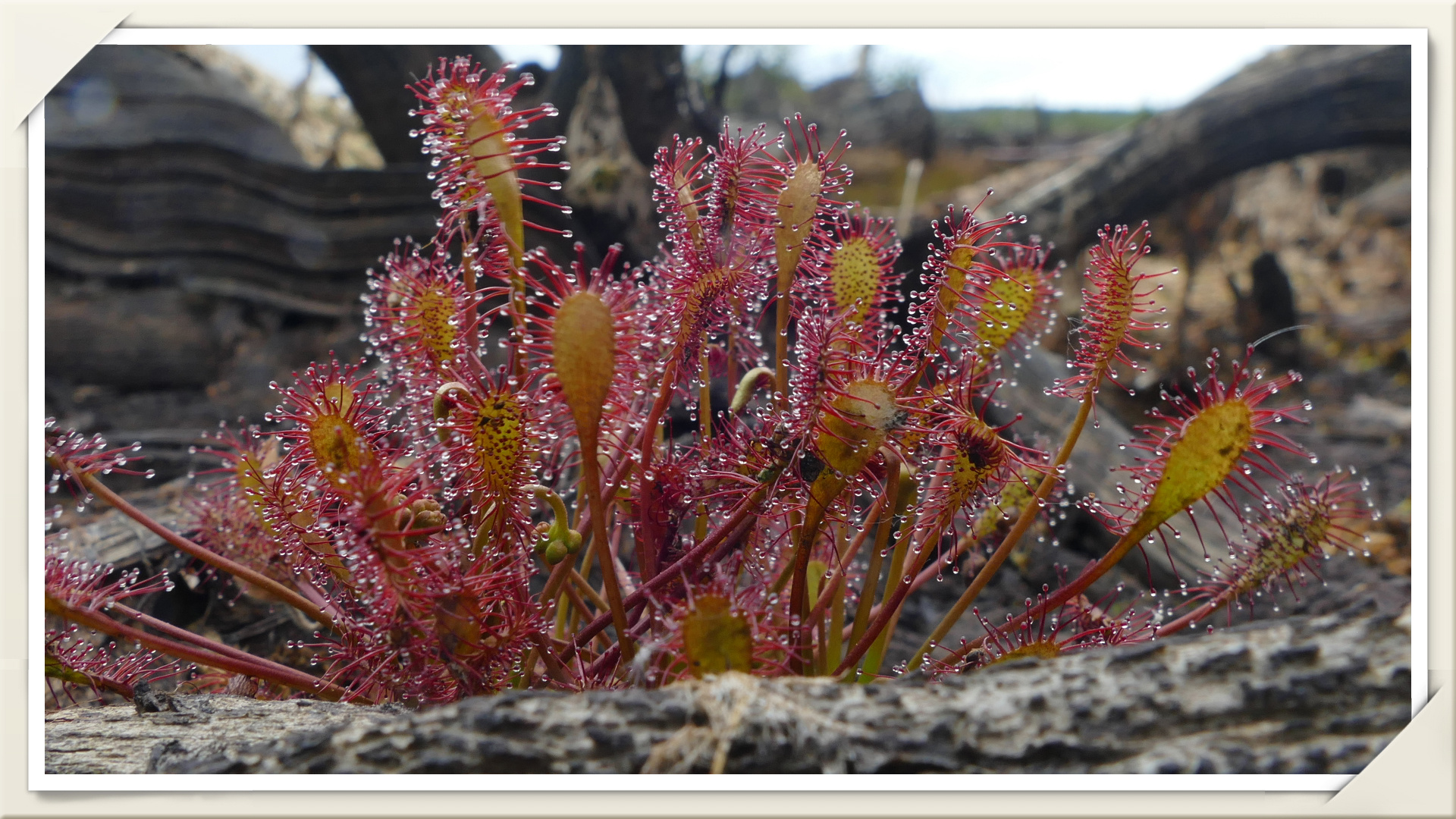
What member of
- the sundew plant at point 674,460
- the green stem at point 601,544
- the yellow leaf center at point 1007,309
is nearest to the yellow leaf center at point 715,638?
the sundew plant at point 674,460

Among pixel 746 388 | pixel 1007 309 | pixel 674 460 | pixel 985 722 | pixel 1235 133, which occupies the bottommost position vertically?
pixel 985 722

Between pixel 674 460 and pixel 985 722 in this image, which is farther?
pixel 674 460

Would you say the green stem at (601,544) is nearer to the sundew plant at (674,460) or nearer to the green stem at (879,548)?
the sundew plant at (674,460)

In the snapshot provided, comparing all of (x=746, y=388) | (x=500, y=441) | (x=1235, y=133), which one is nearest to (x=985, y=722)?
(x=746, y=388)

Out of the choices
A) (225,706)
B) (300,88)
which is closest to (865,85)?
(300,88)

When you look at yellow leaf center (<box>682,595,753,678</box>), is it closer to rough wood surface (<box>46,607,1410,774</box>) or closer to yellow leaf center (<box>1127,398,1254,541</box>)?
rough wood surface (<box>46,607,1410,774</box>)

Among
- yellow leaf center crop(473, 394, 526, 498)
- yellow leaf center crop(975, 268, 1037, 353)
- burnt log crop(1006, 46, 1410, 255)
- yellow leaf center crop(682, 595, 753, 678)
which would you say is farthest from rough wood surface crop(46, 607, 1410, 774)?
burnt log crop(1006, 46, 1410, 255)

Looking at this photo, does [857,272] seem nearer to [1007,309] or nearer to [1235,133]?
[1007,309]
